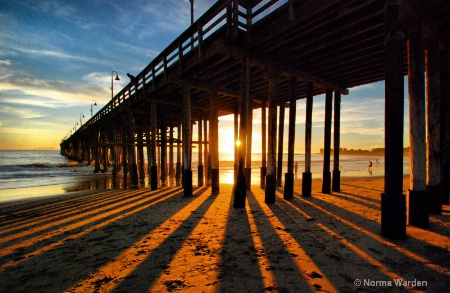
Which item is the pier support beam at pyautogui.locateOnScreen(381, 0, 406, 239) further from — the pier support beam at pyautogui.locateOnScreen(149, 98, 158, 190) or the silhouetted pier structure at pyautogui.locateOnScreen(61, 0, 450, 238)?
the pier support beam at pyautogui.locateOnScreen(149, 98, 158, 190)

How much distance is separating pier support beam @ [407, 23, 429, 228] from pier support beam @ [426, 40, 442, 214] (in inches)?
50.8

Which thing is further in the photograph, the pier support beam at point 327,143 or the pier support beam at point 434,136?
the pier support beam at point 327,143

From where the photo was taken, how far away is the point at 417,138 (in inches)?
163

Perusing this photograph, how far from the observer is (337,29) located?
5.54m

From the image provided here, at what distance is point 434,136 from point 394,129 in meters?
2.45

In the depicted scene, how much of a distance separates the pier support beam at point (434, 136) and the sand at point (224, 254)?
445mm

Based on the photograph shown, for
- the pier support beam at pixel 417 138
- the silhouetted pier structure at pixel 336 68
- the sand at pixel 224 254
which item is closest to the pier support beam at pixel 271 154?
the silhouetted pier structure at pixel 336 68

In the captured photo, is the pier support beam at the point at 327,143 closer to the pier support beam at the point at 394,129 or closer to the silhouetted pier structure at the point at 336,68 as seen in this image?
the silhouetted pier structure at the point at 336,68

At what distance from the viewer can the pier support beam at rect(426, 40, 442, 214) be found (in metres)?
5.05

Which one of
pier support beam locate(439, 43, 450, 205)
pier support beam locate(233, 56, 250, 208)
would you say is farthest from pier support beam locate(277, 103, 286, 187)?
pier support beam locate(439, 43, 450, 205)

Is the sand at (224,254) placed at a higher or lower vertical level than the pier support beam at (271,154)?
lower

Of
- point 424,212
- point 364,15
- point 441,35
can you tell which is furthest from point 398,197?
point 441,35

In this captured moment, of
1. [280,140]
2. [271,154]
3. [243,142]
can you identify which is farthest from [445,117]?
[280,140]

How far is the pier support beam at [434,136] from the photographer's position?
5.05m
